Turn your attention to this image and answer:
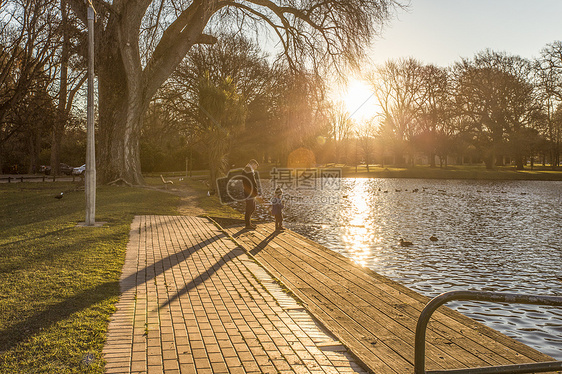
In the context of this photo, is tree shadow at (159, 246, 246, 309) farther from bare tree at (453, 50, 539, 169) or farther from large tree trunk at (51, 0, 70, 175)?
bare tree at (453, 50, 539, 169)

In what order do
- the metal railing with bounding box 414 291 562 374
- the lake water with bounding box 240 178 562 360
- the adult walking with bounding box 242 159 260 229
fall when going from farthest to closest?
the adult walking with bounding box 242 159 260 229
the lake water with bounding box 240 178 562 360
the metal railing with bounding box 414 291 562 374

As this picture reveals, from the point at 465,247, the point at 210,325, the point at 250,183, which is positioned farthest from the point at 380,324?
the point at 465,247

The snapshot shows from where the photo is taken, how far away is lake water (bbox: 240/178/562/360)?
7.80 meters

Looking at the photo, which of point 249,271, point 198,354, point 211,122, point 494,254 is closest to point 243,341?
point 198,354

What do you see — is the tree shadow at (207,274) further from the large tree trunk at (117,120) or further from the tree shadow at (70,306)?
the large tree trunk at (117,120)

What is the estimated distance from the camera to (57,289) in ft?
21.1

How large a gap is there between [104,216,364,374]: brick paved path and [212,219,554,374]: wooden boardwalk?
1.27 feet

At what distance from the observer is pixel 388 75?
67938mm

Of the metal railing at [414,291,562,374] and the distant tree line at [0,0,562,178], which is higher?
the distant tree line at [0,0,562,178]

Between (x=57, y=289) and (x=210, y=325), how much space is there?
7.92 ft

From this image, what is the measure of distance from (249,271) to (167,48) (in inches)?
741

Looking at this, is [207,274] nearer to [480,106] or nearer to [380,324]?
[380,324]

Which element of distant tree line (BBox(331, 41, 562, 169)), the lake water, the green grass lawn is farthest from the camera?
distant tree line (BBox(331, 41, 562, 169))

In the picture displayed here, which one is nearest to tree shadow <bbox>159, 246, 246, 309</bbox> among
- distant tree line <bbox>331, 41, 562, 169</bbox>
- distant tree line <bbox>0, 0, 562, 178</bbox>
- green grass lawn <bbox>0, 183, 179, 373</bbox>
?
green grass lawn <bbox>0, 183, 179, 373</bbox>
